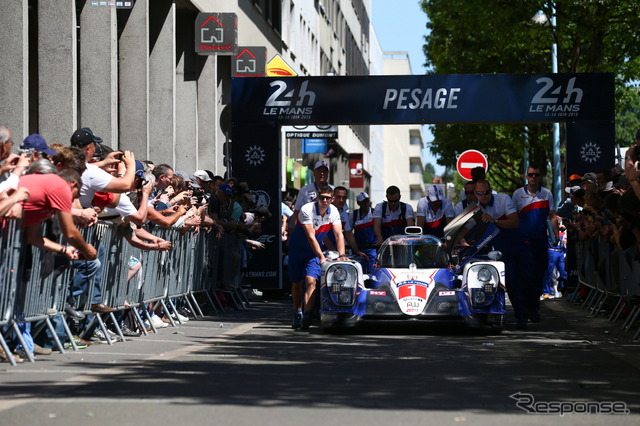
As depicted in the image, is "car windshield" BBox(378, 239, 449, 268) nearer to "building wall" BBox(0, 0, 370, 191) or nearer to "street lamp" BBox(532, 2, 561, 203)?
"building wall" BBox(0, 0, 370, 191)

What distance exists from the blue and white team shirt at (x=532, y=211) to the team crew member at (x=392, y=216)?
2.86 m

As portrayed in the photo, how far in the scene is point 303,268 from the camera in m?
16.3

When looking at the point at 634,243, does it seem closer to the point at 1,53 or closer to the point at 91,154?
the point at 91,154

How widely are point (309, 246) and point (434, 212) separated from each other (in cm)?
511

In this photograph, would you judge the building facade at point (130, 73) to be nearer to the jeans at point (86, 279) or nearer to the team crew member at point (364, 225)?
the team crew member at point (364, 225)

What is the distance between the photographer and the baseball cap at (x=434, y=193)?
20.8m

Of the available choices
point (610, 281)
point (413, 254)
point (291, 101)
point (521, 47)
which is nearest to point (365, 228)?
point (291, 101)

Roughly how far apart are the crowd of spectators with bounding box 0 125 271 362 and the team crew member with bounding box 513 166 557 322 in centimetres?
418

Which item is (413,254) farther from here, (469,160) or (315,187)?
(469,160)

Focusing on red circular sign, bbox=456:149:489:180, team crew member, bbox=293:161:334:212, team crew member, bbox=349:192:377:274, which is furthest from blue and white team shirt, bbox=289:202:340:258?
red circular sign, bbox=456:149:489:180

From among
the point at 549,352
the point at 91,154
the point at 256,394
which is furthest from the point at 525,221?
the point at 256,394

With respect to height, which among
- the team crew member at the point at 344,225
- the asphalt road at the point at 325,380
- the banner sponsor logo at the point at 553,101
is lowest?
the asphalt road at the point at 325,380

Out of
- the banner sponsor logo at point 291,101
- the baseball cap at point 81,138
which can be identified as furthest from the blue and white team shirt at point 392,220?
the baseball cap at point 81,138

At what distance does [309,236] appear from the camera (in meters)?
15.9
